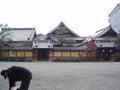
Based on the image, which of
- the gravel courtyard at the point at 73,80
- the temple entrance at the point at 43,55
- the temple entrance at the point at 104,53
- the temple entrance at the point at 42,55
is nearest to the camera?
the gravel courtyard at the point at 73,80

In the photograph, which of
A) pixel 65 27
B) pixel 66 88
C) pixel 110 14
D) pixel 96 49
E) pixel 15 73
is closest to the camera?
pixel 15 73

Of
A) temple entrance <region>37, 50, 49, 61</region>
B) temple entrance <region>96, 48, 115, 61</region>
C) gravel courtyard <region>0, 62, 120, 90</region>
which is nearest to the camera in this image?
gravel courtyard <region>0, 62, 120, 90</region>

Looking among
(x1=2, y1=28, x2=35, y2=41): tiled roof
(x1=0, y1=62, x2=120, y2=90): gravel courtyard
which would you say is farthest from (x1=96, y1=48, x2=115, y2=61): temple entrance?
(x1=0, y1=62, x2=120, y2=90): gravel courtyard

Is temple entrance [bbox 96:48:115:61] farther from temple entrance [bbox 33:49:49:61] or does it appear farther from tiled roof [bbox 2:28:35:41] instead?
tiled roof [bbox 2:28:35:41]

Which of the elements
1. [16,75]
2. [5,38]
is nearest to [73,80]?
[16,75]

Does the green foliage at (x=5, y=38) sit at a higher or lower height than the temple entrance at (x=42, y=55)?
higher

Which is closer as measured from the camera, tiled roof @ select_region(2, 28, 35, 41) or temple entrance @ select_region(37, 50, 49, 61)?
temple entrance @ select_region(37, 50, 49, 61)

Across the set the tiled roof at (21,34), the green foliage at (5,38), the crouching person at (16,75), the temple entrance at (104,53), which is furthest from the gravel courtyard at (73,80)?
the tiled roof at (21,34)

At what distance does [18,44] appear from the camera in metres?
46.1

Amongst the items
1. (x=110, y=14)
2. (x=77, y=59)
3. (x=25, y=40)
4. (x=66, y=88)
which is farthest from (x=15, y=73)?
(x=110, y=14)

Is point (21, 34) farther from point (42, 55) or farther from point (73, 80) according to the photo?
point (73, 80)

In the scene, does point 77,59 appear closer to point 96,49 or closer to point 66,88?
point 96,49

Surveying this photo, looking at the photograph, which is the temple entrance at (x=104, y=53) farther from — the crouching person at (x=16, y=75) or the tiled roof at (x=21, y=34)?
the crouching person at (x=16, y=75)

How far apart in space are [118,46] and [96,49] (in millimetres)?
3379
